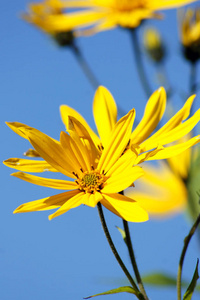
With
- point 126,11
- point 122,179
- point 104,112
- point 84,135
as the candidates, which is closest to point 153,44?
point 126,11

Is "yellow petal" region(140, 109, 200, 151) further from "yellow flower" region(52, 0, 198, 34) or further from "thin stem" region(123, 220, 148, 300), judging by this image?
"yellow flower" region(52, 0, 198, 34)

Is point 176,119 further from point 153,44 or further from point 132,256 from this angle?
point 153,44

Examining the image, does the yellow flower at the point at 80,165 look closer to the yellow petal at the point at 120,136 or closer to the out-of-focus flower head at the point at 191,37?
the yellow petal at the point at 120,136

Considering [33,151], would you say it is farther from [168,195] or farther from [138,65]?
[168,195]

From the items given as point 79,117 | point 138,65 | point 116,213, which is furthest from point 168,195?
point 116,213

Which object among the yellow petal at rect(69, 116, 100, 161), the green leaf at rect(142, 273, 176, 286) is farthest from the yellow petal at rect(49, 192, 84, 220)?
the green leaf at rect(142, 273, 176, 286)
